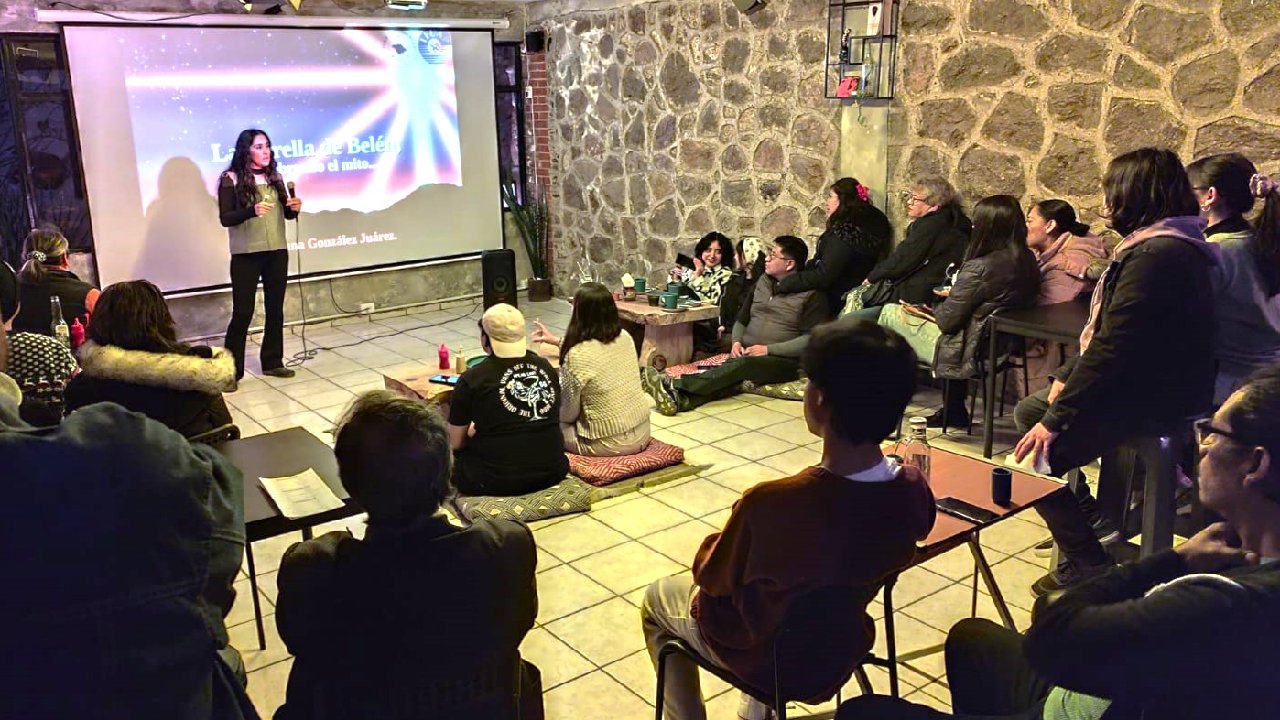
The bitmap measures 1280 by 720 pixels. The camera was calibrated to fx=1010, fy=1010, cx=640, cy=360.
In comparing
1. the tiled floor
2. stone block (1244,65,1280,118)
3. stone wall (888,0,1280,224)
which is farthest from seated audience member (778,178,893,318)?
stone block (1244,65,1280,118)

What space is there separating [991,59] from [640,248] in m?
3.20

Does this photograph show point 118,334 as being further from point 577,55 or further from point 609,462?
point 577,55

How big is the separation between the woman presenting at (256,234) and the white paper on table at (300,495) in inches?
142

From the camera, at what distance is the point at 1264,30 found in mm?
4223

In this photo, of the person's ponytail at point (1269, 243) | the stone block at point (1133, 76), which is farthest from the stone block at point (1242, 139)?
the person's ponytail at point (1269, 243)

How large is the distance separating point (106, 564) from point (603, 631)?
199 centimetres

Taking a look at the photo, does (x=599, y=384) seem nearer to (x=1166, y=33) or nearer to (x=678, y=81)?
(x=1166, y=33)

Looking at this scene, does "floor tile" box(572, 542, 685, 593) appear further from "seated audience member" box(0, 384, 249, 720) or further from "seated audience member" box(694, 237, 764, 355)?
"seated audience member" box(694, 237, 764, 355)

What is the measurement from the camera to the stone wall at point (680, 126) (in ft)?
20.7

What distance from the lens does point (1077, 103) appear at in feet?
16.1

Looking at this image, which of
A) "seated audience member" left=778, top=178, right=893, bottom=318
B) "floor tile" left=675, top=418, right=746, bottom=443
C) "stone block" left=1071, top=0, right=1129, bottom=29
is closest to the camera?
"stone block" left=1071, top=0, right=1129, bottom=29

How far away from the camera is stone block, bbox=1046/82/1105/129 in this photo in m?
4.85

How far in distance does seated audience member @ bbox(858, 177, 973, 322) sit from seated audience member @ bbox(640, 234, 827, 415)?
1.29 ft

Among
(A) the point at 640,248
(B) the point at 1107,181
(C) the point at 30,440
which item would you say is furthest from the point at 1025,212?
(C) the point at 30,440
